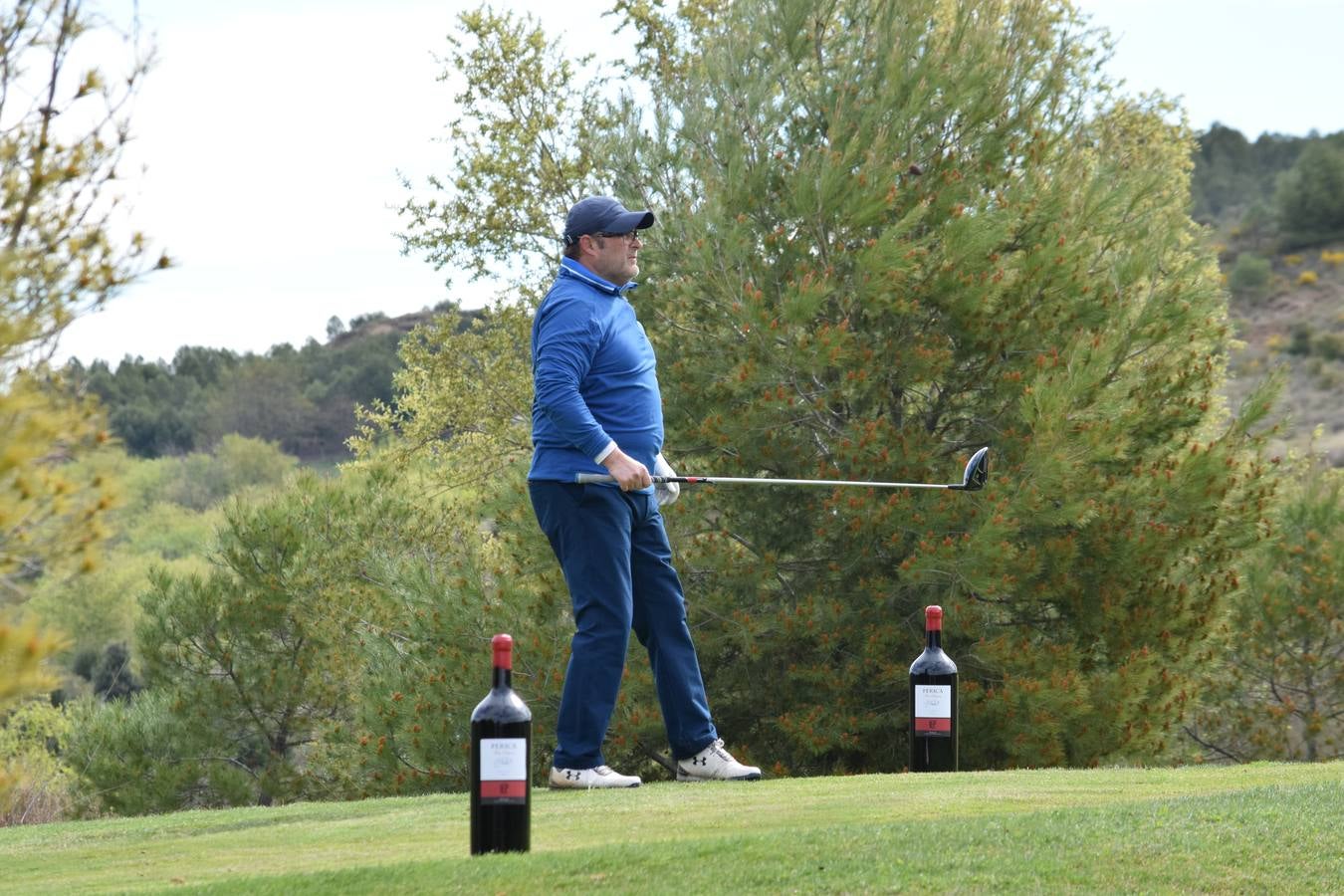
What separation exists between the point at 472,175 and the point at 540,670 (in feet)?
53.5

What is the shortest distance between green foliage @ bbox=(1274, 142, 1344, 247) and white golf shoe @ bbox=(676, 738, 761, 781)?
90654 mm

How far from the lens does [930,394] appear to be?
14727 millimetres

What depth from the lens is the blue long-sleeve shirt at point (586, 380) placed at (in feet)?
21.7

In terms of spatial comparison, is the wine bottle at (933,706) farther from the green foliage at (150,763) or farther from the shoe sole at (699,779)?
the green foliage at (150,763)

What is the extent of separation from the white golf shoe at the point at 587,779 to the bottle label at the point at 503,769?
186cm

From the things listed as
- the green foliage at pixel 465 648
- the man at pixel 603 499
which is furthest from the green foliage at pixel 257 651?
the man at pixel 603 499

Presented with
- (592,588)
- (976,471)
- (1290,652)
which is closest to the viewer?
(592,588)

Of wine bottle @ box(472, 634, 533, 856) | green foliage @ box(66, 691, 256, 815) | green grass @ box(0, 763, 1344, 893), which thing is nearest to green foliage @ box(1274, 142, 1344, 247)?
green foliage @ box(66, 691, 256, 815)

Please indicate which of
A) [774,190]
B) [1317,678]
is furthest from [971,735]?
[1317,678]

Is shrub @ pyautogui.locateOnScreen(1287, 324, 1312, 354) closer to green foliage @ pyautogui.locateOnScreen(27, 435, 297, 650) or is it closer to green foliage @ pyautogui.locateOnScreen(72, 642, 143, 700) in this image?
green foliage @ pyautogui.locateOnScreen(27, 435, 297, 650)

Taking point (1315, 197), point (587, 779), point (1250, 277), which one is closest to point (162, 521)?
point (1250, 277)

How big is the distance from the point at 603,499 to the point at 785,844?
6.21 ft

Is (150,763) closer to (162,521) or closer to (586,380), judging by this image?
(586,380)

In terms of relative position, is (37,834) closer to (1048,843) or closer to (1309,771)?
(1048,843)
